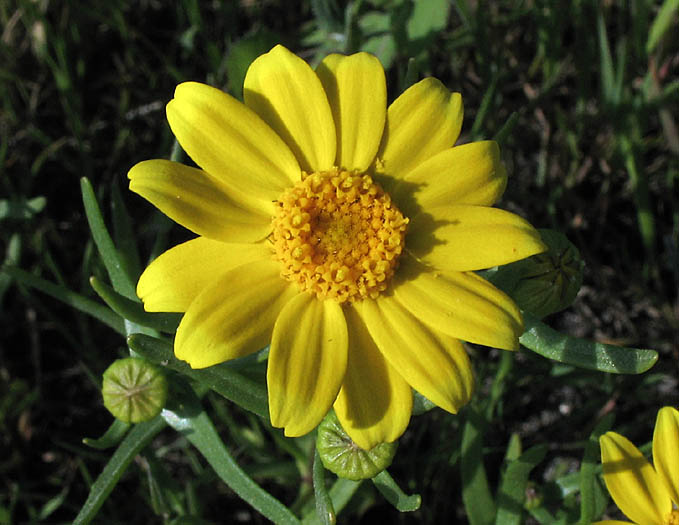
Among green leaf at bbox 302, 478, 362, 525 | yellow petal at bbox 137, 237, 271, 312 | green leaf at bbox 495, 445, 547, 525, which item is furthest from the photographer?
green leaf at bbox 495, 445, 547, 525

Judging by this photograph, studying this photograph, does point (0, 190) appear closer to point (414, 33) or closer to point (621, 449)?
point (414, 33)

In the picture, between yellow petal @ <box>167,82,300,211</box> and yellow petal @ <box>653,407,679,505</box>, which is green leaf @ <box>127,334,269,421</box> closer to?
yellow petal @ <box>167,82,300,211</box>

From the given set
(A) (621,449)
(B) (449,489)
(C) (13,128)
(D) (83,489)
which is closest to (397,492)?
(A) (621,449)

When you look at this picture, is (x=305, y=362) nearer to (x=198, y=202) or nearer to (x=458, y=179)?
(x=198, y=202)

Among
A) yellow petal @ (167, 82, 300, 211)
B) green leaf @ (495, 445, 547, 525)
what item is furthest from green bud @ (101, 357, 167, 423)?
green leaf @ (495, 445, 547, 525)

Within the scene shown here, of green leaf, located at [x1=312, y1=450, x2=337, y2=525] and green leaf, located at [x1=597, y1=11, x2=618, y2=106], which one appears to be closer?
green leaf, located at [x1=312, y1=450, x2=337, y2=525]

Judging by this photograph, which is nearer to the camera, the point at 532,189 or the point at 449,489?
the point at 449,489
